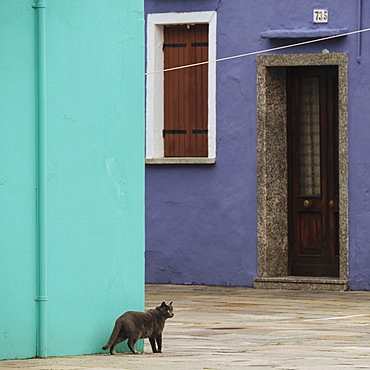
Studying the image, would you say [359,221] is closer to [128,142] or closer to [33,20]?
[128,142]

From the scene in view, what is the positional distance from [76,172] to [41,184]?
37 cm

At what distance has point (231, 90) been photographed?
53.2ft

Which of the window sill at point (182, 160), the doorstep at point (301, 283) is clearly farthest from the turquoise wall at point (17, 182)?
the window sill at point (182, 160)

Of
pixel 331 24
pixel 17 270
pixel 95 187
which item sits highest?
pixel 331 24

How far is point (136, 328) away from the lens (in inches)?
340

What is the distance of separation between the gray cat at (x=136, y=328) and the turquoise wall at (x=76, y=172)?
0.49 feet

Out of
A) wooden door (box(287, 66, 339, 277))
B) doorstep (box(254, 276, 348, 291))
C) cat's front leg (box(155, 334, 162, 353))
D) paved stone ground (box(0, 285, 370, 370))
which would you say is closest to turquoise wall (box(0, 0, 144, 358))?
cat's front leg (box(155, 334, 162, 353))

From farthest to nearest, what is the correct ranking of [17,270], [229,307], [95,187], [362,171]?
[362,171], [229,307], [95,187], [17,270]

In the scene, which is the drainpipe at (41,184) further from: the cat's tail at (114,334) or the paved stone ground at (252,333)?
the cat's tail at (114,334)

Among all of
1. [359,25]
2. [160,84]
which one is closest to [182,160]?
[160,84]

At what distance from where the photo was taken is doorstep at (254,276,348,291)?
50.9ft

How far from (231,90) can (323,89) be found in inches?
49.5

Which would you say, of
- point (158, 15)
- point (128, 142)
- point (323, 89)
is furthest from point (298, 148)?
point (128, 142)

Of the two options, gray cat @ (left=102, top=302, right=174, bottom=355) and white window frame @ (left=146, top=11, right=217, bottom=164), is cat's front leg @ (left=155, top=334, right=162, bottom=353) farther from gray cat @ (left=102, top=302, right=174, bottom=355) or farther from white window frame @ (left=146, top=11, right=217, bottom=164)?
white window frame @ (left=146, top=11, right=217, bottom=164)
